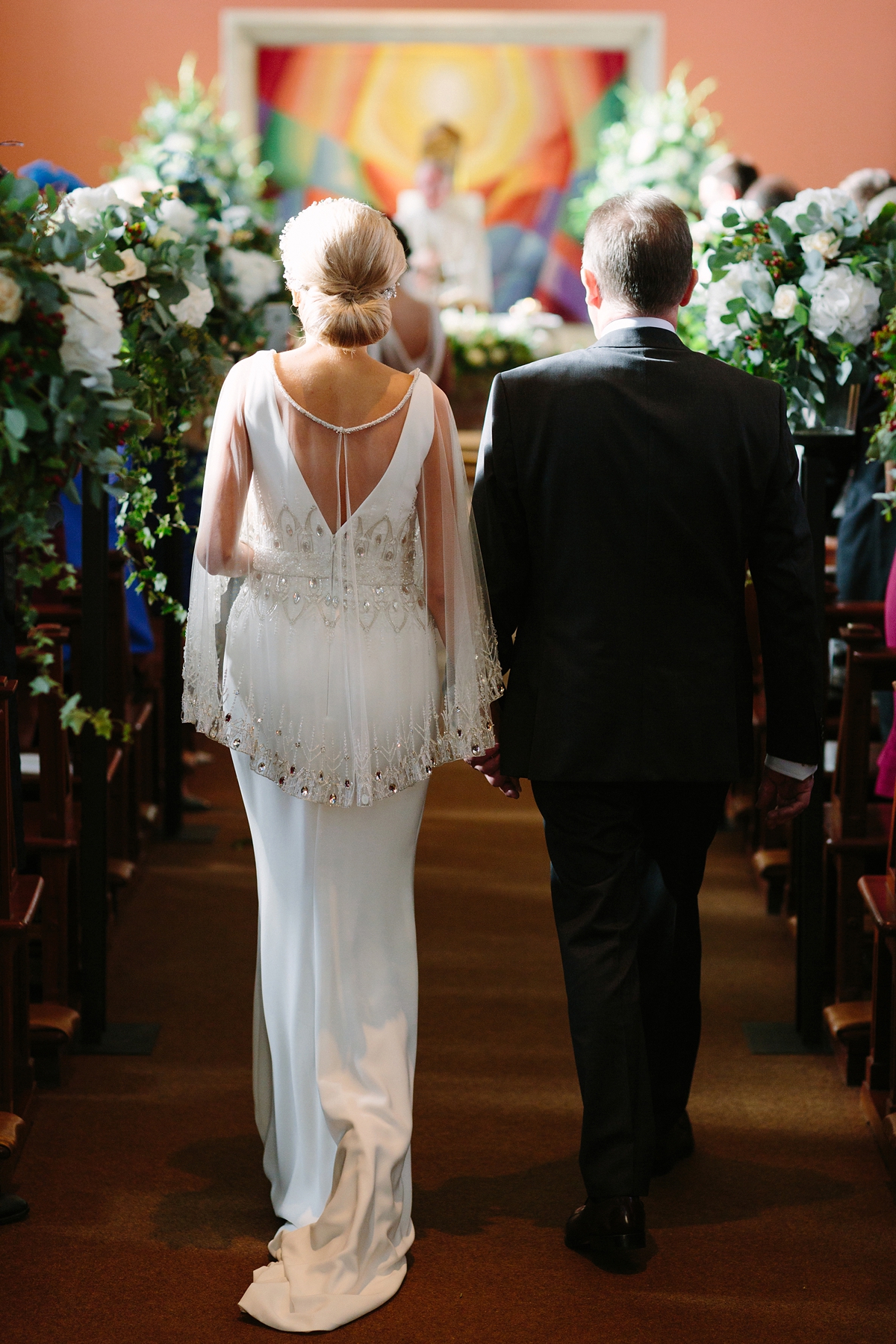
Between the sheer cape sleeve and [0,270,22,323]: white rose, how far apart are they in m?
0.47

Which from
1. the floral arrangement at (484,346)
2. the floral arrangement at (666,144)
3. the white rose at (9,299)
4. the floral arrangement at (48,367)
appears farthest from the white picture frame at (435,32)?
the white rose at (9,299)

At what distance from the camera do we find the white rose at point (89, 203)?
119 inches

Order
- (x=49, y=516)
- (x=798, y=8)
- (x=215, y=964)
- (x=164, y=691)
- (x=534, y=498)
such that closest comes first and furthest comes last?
(x=49, y=516) → (x=534, y=498) → (x=215, y=964) → (x=164, y=691) → (x=798, y=8)

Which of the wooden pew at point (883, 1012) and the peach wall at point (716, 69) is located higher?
the peach wall at point (716, 69)

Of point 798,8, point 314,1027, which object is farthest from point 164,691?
point 798,8

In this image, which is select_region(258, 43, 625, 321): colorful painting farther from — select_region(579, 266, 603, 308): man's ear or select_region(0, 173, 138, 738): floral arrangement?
select_region(0, 173, 138, 738): floral arrangement

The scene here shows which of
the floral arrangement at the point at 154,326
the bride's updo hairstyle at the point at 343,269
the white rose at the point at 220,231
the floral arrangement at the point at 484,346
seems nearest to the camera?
the bride's updo hairstyle at the point at 343,269

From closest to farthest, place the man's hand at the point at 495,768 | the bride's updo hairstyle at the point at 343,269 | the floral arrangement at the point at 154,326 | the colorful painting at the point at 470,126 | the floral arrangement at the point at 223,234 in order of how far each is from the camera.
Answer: the bride's updo hairstyle at the point at 343,269
the man's hand at the point at 495,768
the floral arrangement at the point at 154,326
the floral arrangement at the point at 223,234
the colorful painting at the point at 470,126

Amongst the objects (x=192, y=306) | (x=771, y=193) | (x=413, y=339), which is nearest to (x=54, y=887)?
(x=192, y=306)

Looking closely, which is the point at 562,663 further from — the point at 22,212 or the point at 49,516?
the point at 22,212

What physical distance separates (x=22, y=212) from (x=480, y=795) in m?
3.96

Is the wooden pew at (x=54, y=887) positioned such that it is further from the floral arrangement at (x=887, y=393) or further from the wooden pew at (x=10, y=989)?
the floral arrangement at (x=887, y=393)

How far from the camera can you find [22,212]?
216cm

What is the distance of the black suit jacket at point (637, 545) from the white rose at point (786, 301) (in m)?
0.74
